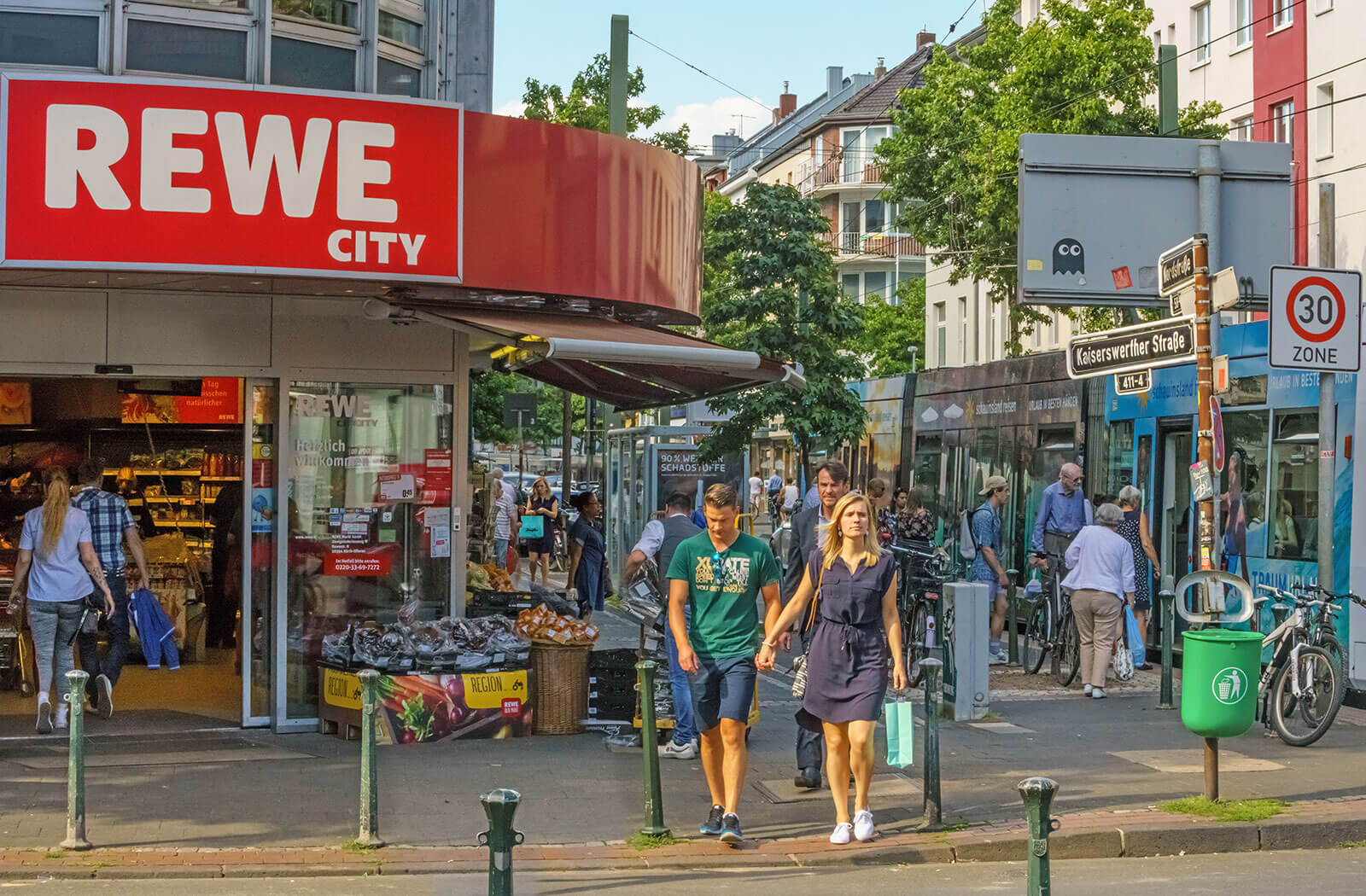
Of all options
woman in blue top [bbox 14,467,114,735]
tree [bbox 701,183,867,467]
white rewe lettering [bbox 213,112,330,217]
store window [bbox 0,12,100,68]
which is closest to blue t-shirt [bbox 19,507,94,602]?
woman in blue top [bbox 14,467,114,735]

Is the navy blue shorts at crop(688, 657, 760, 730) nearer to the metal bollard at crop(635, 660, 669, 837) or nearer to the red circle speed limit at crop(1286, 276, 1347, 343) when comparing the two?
the metal bollard at crop(635, 660, 669, 837)

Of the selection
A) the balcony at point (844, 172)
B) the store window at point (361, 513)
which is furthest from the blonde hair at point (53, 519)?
the balcony at point (844, 172)

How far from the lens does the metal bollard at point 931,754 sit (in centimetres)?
858

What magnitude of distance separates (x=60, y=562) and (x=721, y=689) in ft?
16.8

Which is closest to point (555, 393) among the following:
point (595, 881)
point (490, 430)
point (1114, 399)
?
point (490, 430)

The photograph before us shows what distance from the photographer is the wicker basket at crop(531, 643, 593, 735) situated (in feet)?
36.9

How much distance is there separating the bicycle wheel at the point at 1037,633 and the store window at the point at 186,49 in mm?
8568

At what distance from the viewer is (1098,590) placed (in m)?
13.7

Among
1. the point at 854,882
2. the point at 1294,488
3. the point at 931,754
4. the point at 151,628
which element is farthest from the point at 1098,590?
the point at 151,628

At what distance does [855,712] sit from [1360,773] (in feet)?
12.4

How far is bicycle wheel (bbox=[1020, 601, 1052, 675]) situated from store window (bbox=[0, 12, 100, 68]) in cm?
935

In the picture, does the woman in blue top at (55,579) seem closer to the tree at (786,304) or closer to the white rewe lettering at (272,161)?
the white rewe lettering at (272,161)

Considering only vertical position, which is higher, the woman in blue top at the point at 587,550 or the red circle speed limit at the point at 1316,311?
the red circle speed limit at the point at 1316,311

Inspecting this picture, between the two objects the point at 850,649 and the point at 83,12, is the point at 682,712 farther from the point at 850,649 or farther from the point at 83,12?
the point at 83,12
